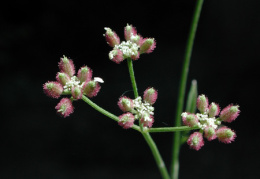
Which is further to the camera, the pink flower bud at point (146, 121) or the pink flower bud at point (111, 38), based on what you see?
the pink flower bud at point (111, 38)

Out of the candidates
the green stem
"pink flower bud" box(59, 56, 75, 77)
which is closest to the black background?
the green stem

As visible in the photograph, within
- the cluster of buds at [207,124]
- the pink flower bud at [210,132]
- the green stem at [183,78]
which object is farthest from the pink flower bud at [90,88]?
the green stem at [183,78]

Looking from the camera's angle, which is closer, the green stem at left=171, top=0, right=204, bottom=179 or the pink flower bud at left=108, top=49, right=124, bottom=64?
the pink flower bud at left=108, top=49, right=124, bottom=64

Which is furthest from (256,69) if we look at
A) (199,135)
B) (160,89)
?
(199,135)

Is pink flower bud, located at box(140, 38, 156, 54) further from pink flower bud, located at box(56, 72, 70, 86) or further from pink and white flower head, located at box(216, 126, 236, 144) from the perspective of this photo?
pink and white flower head, located at box(216, 126, 236, 144)

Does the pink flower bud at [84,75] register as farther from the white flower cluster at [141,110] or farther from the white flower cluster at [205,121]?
the white flower cluster at [205,121]

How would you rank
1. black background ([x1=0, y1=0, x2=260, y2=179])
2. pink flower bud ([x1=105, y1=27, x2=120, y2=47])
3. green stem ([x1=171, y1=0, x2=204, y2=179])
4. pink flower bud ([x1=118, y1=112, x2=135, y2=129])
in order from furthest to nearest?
black background ([x1=0, y1=0, x2=260, y2=179])
green stem ([x1=171, y1=0, x2=204, y2=179])
pink flower bud ([x1=105, y1=27, x2=120, y2=47])
pink flower bud ([x1=118, y1=112, x2=135, y2=129])

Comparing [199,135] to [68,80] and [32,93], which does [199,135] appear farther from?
[32,93]
